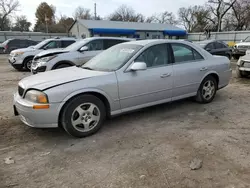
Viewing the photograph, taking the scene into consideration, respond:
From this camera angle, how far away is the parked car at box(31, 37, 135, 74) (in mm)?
7398

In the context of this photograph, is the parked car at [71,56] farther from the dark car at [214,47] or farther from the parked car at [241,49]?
the parked car at [241,49]

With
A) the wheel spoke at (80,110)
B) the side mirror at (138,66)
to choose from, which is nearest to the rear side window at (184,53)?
the side mirror at (138,66)

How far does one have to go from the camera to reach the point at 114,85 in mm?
3516

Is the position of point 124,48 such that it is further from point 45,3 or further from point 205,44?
point 45,3

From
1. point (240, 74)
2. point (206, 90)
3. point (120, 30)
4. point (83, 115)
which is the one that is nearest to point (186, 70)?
point (206, 90)

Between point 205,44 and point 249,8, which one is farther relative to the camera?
point 249,8

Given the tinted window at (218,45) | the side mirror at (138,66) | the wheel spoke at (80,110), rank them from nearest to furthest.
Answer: the wheel spoke at (80,110) < the side mirror at (138,66) < the tinted window at (218,45)

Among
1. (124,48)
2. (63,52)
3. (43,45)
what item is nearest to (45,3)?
(43,45)

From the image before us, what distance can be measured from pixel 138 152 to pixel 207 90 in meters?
2.84

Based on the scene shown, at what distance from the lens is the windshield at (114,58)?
3.81 meters

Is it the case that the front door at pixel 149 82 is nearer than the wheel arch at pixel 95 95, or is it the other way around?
the wheel arch at pixel 95 95

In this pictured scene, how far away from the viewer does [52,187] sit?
2305 millimetres

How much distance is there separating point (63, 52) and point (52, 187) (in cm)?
625

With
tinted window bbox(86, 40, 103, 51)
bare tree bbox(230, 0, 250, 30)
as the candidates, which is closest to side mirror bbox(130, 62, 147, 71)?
tinted window bbox(86, 40, 103, 51)
